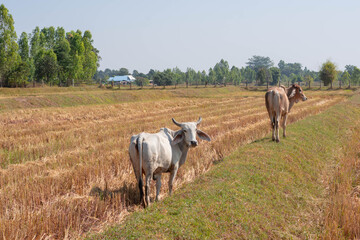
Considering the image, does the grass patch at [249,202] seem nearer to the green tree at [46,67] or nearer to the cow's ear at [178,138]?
the cow's ear at [178,138]

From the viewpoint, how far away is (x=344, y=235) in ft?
18.9

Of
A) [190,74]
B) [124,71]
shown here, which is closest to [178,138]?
[190,74]

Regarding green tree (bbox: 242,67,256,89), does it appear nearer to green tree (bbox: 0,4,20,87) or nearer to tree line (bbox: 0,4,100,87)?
tree line (bbox: 0,4,100,87)

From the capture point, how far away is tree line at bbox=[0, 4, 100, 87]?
36281 millimetres

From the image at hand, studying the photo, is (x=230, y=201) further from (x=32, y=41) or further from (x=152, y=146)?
(x=32, y=41)

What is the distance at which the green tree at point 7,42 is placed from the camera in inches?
1380

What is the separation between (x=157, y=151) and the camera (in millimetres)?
5684

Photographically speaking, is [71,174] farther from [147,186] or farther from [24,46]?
[24,46]

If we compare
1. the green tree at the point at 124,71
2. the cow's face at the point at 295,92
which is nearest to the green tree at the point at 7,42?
the cow's face at the point at 295,92

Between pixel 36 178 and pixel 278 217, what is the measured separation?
5922 mm

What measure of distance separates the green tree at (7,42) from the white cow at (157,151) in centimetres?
3808

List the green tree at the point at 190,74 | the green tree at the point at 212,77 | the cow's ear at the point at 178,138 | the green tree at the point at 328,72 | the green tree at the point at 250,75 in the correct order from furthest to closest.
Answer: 1. the green tree at the point at 250,75
2. the green tree at the point at 190,74
3. the green tree at the point at 212,77
4. the green tree at the point at 328,72
5. the cow's ear at the point at 178,138

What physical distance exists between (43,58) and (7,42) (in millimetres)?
8305

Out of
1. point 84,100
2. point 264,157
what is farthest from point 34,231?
point 84,100
